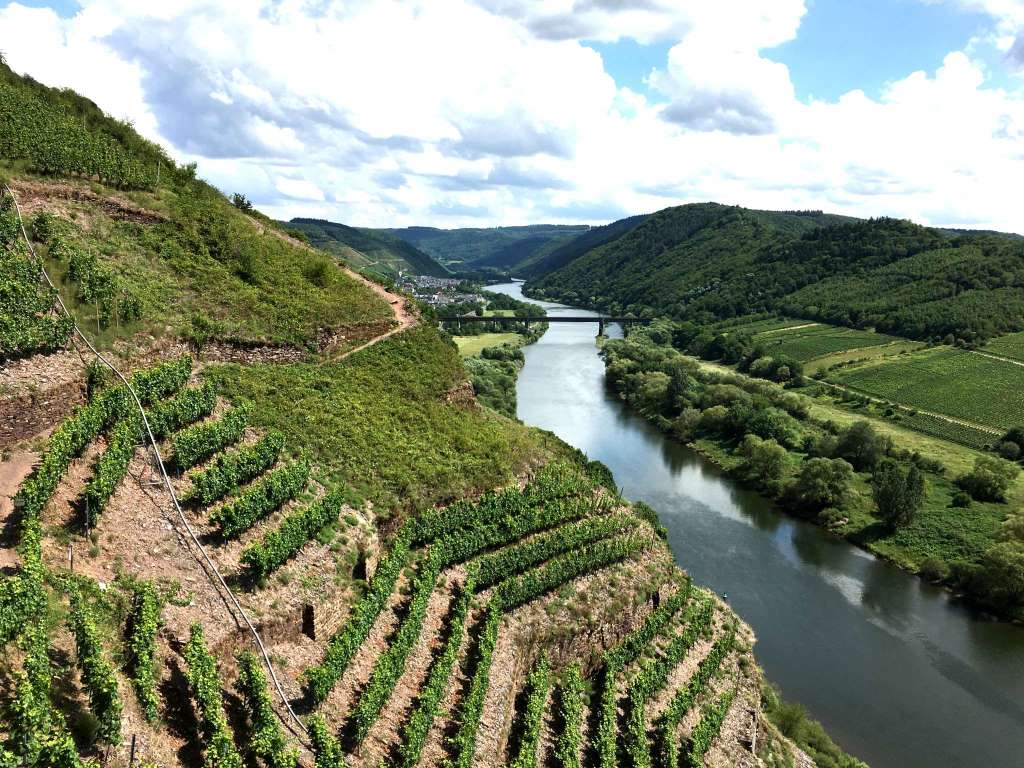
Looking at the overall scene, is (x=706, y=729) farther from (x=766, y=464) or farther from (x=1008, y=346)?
(x=1008, y=346)

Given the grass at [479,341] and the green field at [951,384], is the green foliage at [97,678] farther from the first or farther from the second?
the grass at [479,341]

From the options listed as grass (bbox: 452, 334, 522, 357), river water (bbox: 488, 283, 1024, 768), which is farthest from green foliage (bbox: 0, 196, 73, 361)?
grass (bbox: 452, 334, 522, 357)

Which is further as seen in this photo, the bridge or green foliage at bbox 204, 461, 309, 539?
the bridge

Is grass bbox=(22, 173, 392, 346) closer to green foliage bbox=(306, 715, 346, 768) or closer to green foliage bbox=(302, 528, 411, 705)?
green foliage bbox=(302, 528, 411, 705)

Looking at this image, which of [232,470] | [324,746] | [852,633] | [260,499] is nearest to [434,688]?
[324,746]

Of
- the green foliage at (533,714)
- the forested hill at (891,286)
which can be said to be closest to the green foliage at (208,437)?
the green foliage at (533,714)
